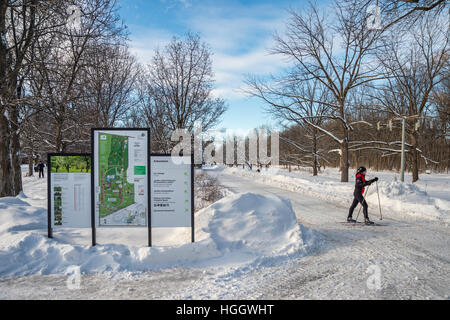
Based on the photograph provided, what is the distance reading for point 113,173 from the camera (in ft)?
18.9

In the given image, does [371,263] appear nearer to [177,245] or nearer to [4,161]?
[177,245]

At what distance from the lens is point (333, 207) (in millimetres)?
11672

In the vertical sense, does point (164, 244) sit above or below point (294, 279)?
above

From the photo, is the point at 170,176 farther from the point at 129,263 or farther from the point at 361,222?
the point at 361,222

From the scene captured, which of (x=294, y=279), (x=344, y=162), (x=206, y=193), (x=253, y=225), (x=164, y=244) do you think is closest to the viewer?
(x=294, y=279)

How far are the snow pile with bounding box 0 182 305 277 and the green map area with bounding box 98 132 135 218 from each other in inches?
32.4

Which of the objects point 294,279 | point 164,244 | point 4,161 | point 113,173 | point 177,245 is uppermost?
point 4,161

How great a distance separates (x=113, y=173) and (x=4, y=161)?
23.5 feet

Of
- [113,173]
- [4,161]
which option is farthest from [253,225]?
[4,161]

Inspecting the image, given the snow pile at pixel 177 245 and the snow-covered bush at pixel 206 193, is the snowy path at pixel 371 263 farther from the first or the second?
the snow-covered bush at pixel 206 193

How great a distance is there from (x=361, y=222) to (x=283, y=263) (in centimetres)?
475

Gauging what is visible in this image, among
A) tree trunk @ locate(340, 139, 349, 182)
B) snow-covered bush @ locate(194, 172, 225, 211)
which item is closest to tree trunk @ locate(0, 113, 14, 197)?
snow-covered bush @ locate(194, 172, 225, 211)

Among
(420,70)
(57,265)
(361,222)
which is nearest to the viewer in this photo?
(57,265)
